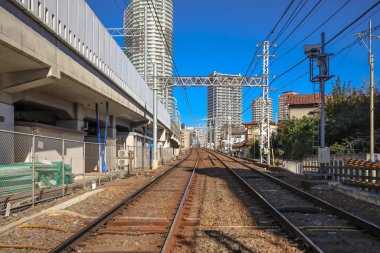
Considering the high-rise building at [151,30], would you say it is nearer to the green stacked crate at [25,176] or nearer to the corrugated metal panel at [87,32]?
the corrugated metal panel at [87,32]

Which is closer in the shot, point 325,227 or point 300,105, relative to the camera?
point 325,227

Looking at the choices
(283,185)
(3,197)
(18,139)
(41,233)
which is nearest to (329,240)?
(41,233)

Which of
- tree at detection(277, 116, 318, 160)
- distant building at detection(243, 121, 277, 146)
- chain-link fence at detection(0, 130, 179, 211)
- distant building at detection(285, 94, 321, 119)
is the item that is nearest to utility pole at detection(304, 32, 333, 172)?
chain-link fence at detection(0, 130, 179, 211)

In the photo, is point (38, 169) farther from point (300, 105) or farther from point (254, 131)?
point (300, 105)

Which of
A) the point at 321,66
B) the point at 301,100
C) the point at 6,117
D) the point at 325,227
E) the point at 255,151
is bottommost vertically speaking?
the point at 255,151

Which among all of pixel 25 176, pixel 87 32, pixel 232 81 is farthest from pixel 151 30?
pixel 25 176

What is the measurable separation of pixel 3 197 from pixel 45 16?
6864 millimetres

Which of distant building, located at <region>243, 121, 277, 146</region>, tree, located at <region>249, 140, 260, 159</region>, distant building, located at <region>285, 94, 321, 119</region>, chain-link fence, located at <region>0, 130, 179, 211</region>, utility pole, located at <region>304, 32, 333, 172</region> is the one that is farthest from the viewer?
distant building, located at <region>285, 94, 321, 119</region>

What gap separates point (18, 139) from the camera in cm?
1905

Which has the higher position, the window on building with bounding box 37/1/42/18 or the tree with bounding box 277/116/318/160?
the window on building with bounding box 37/1/42/18

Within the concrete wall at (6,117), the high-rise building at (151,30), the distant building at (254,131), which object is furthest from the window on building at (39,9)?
the distant building at (254,131)

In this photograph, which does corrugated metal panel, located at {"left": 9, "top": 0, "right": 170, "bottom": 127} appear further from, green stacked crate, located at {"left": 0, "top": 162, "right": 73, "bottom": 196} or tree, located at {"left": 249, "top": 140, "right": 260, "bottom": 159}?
tree, located at {"left": 249, "top": 140, "right": 260, "bottom": 159}

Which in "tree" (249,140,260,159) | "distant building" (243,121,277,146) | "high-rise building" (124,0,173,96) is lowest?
"tree" (249,140,260,159)

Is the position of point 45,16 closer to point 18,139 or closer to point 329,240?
point 18,139
